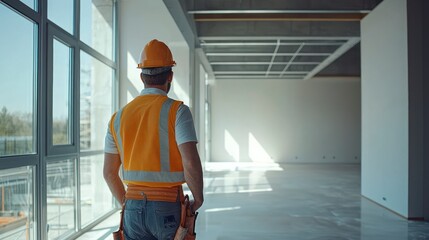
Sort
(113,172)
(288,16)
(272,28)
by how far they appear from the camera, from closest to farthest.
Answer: (113,172) < (288,16) < (272,28)

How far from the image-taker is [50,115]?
4.02 meters

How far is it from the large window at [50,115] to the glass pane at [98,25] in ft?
0.04

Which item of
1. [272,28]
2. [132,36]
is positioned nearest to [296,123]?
[272,28]

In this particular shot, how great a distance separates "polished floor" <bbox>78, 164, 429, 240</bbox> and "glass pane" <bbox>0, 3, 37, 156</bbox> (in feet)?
6.10

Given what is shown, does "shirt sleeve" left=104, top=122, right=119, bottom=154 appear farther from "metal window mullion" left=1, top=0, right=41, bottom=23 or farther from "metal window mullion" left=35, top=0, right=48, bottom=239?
"metal window mullion" left=35, top=0, right=48, bottom=239

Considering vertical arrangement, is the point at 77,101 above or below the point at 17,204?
above

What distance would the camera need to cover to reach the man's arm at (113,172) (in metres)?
1.82

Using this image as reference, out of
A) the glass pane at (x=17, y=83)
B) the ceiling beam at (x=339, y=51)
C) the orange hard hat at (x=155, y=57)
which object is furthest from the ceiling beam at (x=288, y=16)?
the orange hard hat at (x=155, y=57)

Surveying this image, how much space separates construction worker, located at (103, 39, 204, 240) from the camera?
1638mm

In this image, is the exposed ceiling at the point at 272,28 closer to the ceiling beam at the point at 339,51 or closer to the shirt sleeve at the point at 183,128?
the ceiling beam at the point at 339,51

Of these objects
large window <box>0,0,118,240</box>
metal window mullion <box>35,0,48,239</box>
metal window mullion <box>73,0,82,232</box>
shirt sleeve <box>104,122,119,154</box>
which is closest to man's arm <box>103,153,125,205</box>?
shirt sleeve <box>104,122,119,154</box>

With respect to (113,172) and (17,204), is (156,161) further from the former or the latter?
(17,204)

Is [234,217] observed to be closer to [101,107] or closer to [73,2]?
[101,107]

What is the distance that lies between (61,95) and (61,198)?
1160 millimetres
